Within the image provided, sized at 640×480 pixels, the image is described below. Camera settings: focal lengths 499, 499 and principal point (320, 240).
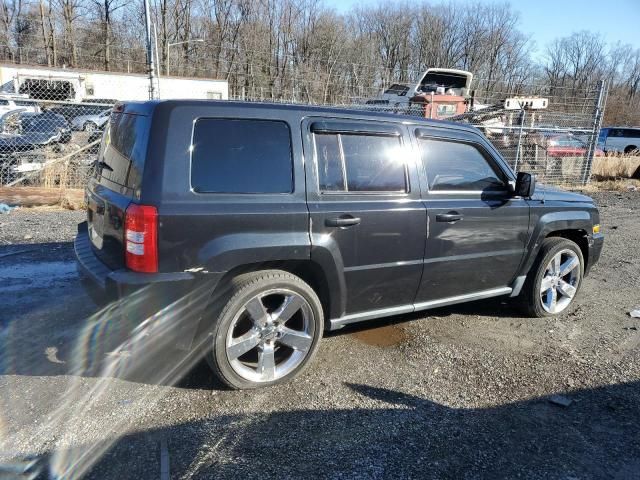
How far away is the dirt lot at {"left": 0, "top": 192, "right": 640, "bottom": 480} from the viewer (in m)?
2.62

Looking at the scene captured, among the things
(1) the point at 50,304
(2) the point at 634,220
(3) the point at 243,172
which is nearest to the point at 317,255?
(3) the point at 243,172

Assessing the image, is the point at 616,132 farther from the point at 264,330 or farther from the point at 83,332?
the point at 83,332

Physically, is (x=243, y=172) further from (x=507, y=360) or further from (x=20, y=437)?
(x=507, y=360)

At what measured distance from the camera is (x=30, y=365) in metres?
3.47

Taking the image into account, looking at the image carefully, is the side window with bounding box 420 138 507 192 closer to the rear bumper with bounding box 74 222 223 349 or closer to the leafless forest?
the rear bumper with bounding box 74 222 223 349

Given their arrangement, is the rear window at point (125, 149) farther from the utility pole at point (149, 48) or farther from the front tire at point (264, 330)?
the utility pole at point (149, 48)

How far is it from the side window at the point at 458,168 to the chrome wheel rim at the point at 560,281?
108 cm

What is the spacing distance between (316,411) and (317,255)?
994 mm

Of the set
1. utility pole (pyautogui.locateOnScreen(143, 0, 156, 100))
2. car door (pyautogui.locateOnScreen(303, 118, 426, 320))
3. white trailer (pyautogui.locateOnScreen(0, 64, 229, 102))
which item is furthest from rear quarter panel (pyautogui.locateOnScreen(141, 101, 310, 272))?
white trailer (pyautogui.locateOnScreen(0, 64, 229, 102))

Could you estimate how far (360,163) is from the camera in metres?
3.62

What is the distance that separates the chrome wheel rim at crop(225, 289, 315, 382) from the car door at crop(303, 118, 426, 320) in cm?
32

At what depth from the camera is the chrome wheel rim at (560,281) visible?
4750 millimetres

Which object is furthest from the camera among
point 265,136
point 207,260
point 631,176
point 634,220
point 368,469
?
point 631,176

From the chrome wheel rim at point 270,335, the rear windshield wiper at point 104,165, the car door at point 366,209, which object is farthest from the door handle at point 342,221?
the rear windshield wiper at point 104,165
